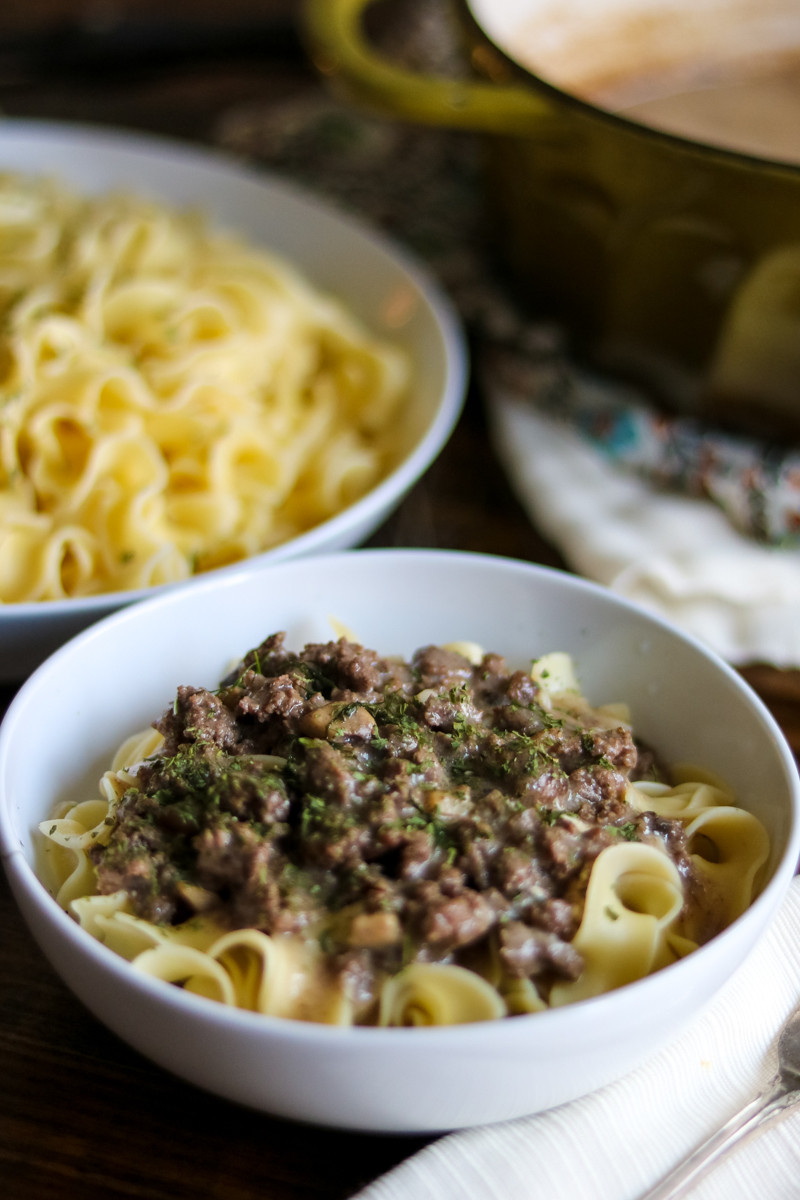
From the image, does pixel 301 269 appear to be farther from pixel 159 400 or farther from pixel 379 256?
pixel 159 400

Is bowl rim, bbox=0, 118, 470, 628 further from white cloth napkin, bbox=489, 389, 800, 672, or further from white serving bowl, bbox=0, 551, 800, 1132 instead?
white cloth napkin, bbox=489, 389, 800, 672

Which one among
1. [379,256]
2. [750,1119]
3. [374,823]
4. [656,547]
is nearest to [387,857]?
[374,823]

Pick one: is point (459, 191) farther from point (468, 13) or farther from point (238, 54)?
point (238, 54)

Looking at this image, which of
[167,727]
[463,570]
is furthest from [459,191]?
[167,727]

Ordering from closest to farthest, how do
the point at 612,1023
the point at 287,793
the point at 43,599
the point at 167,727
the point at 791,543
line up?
the point at 612,1023 → the point at 287,793 → the point at 167,727 → the point at 43,599 → the point at 791,543

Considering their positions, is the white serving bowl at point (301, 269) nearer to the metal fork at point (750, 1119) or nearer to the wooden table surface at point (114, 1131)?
the wooden table surface at point (114, 1131)

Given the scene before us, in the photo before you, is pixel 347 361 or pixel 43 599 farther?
pixel 347 361

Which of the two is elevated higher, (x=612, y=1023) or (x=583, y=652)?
(x=612, y=1023)
